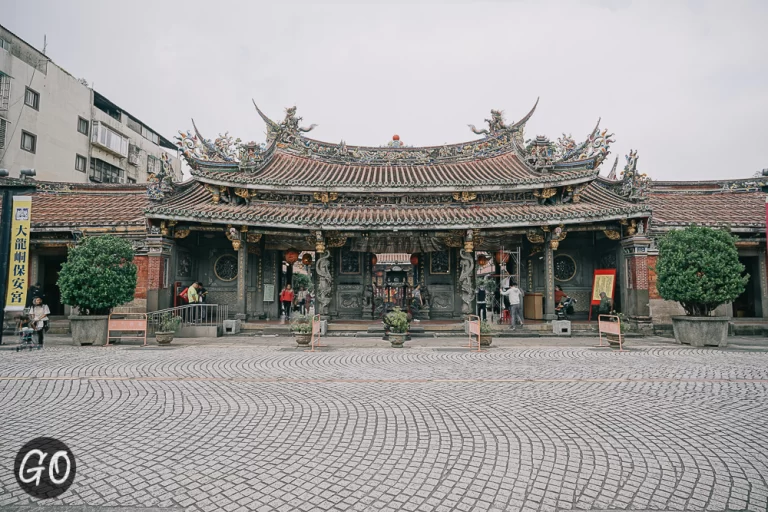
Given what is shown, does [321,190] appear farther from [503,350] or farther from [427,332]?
[503,350]

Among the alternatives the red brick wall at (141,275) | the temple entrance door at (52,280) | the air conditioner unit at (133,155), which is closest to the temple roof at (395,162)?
the red brick wall at (141,275)

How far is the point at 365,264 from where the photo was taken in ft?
57.7

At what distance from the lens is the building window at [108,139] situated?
2919cm

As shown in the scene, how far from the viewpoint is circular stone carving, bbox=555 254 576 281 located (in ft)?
55.0

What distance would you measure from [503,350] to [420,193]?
311 inches

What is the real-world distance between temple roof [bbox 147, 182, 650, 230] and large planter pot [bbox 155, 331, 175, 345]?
4311mm

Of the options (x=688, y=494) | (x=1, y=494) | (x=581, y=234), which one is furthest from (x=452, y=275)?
(x=1, y=494)

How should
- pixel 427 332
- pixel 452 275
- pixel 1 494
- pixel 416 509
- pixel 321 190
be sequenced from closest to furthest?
pixel 416 509 → pixel 1 494 → pixel 427 332 → pixel 321 190 → pixel 452 275

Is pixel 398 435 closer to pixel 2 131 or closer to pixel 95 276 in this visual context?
pixel 95 276

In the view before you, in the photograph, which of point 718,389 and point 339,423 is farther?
point 718,389

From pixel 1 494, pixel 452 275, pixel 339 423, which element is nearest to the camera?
pixel 1 494

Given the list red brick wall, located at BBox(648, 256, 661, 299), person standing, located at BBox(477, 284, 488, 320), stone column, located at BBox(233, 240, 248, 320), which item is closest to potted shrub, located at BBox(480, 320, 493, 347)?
person standing, located at BBox(477, 284, 488, 320)

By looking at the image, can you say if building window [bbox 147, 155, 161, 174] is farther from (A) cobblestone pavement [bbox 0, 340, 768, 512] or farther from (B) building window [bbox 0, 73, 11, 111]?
(A) cobblestone pavement [bbox 0, 340, 768, 512]

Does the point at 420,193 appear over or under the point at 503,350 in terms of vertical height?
over
